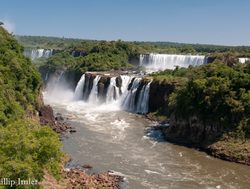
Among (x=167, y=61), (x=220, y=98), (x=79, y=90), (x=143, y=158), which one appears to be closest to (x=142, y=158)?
(x=143, y=158)

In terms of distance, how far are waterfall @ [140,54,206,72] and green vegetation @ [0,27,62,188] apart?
41111mm

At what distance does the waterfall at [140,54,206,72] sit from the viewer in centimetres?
9094

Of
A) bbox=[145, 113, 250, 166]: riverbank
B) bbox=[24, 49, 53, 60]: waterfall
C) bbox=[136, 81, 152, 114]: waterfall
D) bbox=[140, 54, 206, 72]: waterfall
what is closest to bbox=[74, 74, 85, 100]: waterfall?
bbox=[136, 81, 152, 114]: waterfall

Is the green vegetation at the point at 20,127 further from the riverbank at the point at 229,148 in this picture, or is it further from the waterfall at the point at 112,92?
the waterfall at the point at 112,92

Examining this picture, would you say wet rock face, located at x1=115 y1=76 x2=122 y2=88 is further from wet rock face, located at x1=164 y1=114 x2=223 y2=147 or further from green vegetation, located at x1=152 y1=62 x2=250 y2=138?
wet rock face, located at x1=164 y1=114 x2=223 y2=147

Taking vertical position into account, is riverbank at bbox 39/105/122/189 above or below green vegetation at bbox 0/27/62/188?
below

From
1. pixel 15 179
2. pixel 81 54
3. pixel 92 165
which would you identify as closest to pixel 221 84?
pixel 92 165

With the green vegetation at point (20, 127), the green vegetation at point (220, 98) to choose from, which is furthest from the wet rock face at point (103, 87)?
the green vegetation at point (220, 98)

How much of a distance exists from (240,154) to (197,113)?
292 inches

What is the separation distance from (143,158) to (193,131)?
840cm

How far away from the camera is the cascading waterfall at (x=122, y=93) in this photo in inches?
2547

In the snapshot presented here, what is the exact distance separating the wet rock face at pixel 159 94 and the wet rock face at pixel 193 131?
10879mm

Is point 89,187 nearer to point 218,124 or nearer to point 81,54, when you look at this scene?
point 218,124

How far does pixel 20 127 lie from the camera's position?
1085 inches
